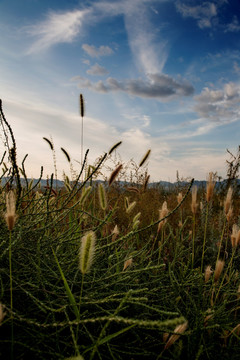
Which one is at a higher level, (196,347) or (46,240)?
Answer: (46,240)

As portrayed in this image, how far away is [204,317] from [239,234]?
0.43 meters

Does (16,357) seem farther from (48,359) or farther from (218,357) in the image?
(218,357)

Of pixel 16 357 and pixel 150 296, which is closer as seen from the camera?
pixel 16 357

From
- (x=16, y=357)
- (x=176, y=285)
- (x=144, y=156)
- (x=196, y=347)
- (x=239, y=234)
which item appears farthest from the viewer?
(x=144, y=156)

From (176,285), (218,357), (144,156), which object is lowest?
(218,357)

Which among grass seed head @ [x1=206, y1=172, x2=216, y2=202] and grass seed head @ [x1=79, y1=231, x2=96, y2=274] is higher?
grass seed head @ [x1=206, y1=172, x2=216, y2=202]

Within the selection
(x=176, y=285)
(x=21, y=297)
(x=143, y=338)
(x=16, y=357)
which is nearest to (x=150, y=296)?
(x=176, y=285)

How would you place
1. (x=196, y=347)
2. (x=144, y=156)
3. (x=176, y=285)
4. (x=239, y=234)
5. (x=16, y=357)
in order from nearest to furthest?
1. (x=16, y=357)
2. (x=196, y=347)
3. (x=239, y=234)
4. (x=176, y=285)
5. (x=144, y=156)

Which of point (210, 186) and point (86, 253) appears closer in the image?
point (86, 253)

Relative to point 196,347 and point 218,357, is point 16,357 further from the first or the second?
point 218,357

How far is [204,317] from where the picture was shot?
123cm

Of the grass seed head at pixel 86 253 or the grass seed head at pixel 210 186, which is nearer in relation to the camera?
the grass seed head at pixel 86 253

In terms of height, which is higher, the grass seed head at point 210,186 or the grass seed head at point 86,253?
the grass seed head at point 210,186

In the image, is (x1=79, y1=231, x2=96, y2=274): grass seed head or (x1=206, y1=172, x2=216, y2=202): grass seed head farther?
(x1=206, y1=172, x2=216, y2=202): grass seed head
